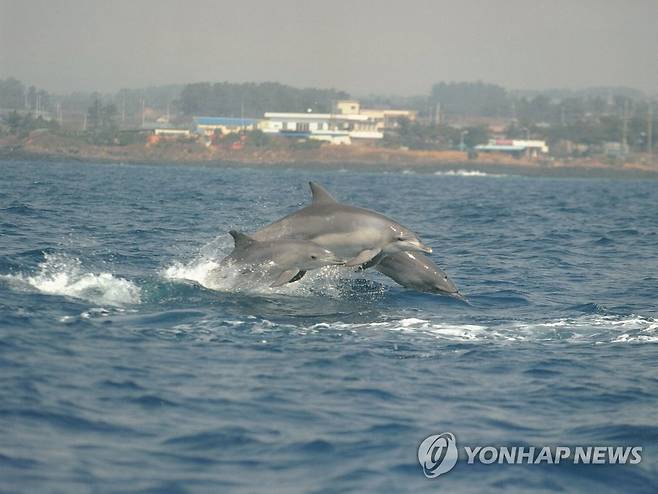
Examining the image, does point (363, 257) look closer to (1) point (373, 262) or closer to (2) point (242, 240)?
(1) point (373, 262)

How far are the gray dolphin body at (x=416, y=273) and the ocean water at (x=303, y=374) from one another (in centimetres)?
25

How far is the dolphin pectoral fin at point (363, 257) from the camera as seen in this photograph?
642 inches

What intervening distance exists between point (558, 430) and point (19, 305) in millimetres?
7462

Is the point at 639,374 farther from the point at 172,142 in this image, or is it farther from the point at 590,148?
the point at 590,148

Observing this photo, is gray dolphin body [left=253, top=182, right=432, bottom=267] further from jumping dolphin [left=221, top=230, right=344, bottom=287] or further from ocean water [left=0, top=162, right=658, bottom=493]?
ocean water [left=0, top=162, right=658, bottom=493]

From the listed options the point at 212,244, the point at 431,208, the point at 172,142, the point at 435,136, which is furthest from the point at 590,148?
the point at 212,244

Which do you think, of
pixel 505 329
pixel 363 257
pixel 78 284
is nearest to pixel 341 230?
pixel 363 257

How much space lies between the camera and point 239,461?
8508mm

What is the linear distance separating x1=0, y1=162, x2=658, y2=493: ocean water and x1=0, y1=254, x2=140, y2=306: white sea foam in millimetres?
62

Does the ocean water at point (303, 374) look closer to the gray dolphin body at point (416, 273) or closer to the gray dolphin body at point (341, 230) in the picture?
the gray dolphin body at point (416, 273)
